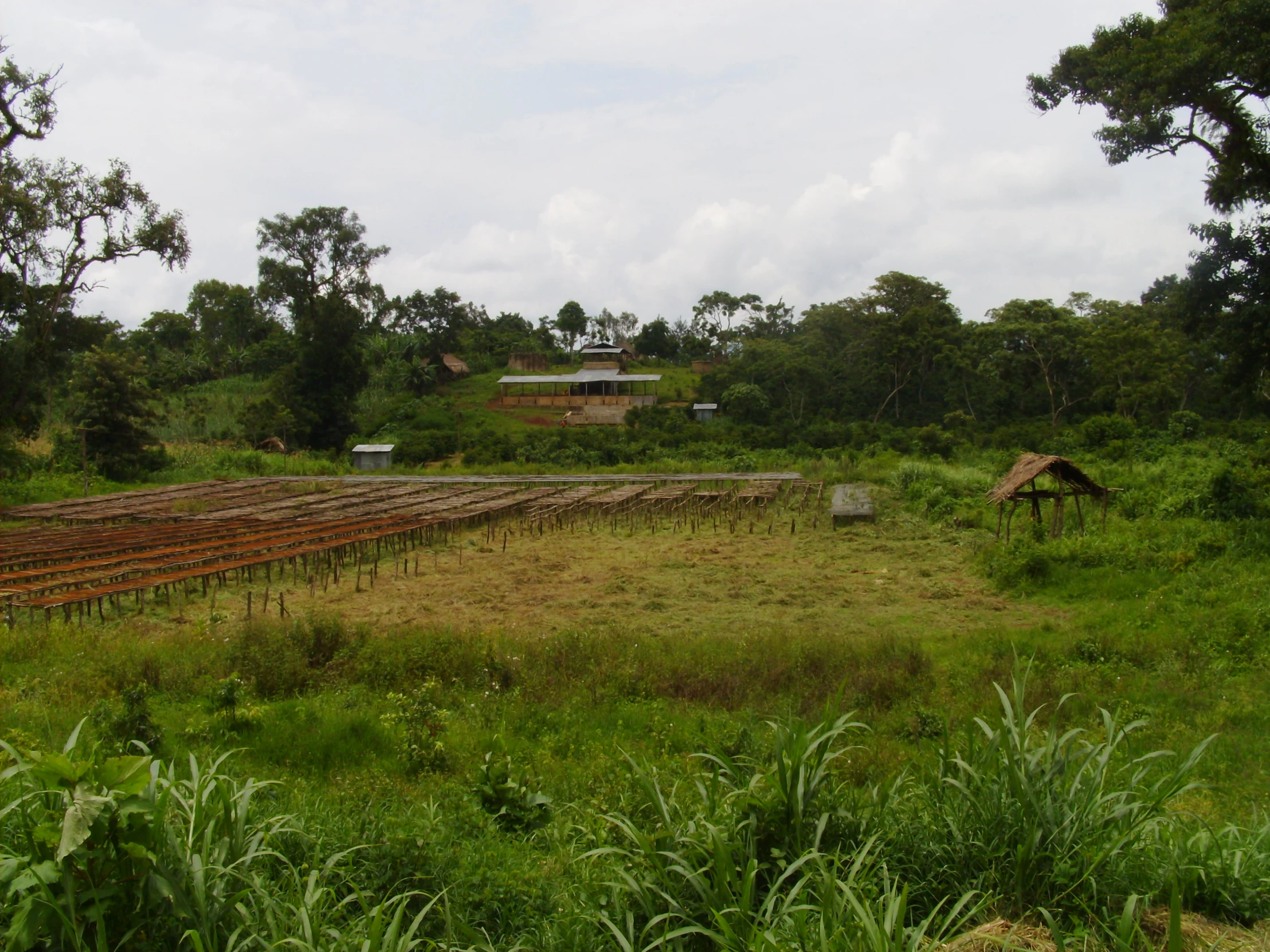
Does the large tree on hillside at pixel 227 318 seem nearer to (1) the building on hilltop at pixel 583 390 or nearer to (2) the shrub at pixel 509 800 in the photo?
(1) the building on hilltop at pixel 583 390

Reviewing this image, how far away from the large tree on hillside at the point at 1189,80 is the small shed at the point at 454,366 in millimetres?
38270

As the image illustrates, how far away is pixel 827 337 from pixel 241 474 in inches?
1206

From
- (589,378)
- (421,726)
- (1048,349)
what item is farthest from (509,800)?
(589,378)

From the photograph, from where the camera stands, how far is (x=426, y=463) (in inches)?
1377

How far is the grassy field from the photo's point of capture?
3162 mm

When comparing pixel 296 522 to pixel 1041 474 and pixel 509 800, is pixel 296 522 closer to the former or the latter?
pixel 1041 474

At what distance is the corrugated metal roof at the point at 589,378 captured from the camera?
44441 millimetres

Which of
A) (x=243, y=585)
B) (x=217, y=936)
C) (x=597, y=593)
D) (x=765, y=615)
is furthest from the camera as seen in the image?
(x=243, y=585)

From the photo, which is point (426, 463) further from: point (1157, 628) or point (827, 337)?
point (1157, 628)

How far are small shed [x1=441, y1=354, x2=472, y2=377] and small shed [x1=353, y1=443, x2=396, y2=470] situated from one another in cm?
1450

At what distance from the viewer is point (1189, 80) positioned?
13672mm

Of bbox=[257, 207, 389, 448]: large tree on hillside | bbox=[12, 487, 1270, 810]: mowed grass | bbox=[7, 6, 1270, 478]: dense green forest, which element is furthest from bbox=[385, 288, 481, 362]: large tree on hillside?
bbox=[12, 487, 1270, 810]: mowed grass

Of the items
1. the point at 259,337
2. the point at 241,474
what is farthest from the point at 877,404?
the point at 259,337

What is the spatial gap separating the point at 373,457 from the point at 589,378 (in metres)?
13.4
